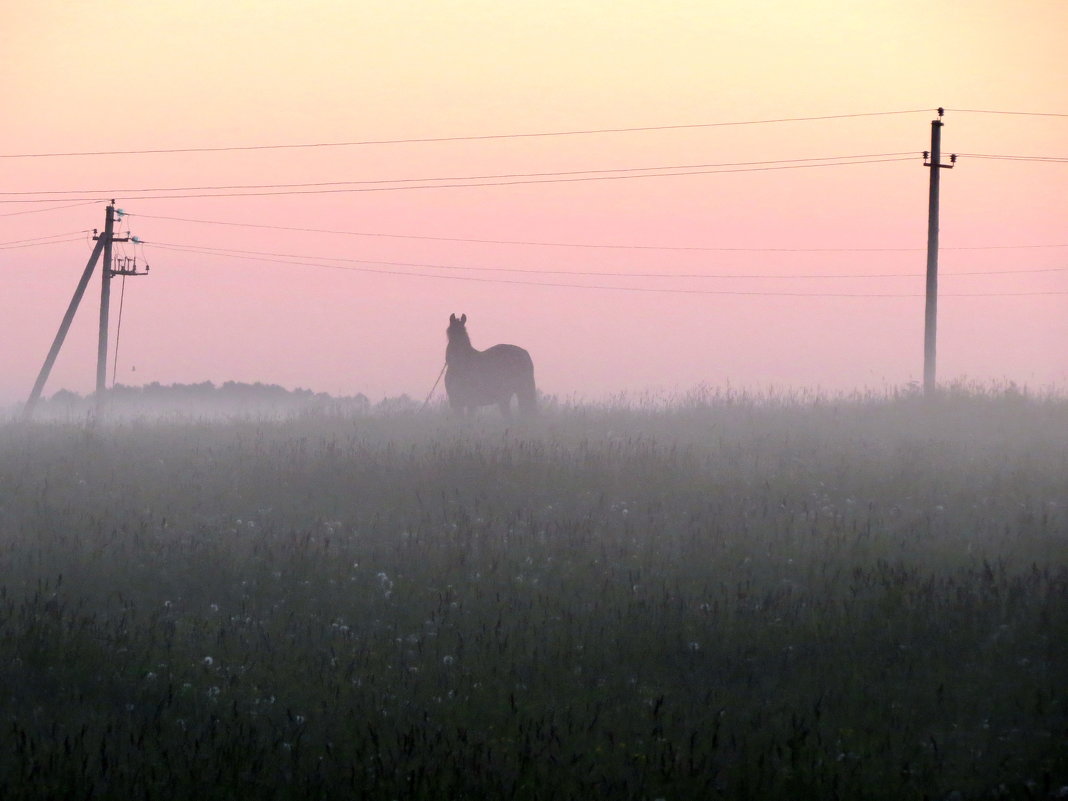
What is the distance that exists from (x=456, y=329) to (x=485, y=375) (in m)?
1.27

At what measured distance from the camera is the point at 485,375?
2347 centimetres

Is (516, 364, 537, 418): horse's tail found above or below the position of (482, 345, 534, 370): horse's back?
below

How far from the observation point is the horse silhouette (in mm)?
23469

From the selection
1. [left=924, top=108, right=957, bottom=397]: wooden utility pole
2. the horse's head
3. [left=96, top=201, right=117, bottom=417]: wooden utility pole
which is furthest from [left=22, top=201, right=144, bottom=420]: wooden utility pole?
[left=924, top=108, right=957, bottom=397]: wooden utility pole

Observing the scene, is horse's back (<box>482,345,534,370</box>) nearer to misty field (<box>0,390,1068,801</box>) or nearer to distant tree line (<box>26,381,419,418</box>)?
misty field (<box>0,390,1068,801</box>)

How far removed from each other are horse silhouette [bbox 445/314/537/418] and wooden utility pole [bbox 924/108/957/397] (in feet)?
31.4

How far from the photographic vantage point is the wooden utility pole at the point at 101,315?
1203 inches

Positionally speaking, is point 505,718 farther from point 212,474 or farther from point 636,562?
point 212,474

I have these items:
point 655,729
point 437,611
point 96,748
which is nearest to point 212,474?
point 437,611

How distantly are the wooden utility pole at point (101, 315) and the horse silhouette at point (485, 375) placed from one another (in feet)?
41.4

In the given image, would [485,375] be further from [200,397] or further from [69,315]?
[200,397]

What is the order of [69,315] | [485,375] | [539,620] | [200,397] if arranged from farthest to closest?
[200,397]
[69,315]
[485,375]
[539,620]

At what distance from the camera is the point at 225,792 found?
650 cm

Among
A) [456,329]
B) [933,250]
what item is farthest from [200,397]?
[933,250]
